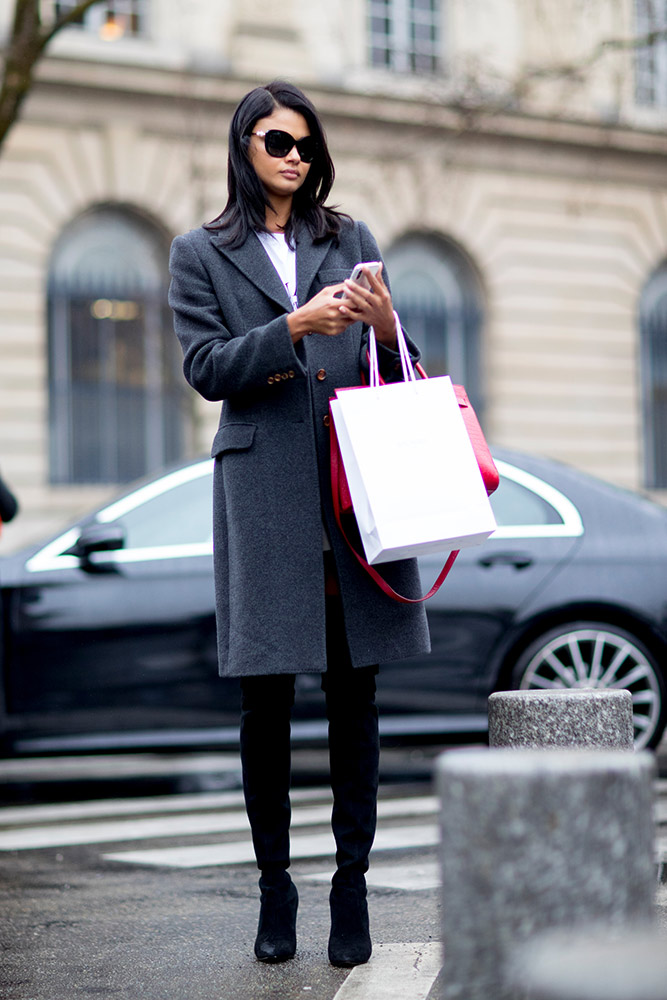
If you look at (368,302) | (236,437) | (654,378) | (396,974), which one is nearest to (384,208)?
(654,378)

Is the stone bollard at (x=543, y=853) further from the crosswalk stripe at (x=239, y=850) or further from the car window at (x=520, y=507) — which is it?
the car window at (x=520, y=507)

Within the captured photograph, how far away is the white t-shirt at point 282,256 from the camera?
3.76 metres

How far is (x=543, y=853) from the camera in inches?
78.0

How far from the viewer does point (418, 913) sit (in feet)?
13.8

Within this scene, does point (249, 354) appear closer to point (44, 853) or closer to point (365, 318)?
point (365, 318)

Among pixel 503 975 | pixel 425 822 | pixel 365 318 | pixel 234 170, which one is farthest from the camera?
pixel 425 822

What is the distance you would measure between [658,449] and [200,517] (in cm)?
1509

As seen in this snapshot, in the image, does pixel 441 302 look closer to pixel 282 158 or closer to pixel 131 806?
pixel 131 806

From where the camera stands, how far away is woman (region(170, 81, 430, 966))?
3541mm

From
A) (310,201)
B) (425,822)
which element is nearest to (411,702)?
(425,822)

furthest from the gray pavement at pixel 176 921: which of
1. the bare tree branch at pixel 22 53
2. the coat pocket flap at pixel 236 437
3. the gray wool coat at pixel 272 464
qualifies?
the bare tree branch at pixel 22 53

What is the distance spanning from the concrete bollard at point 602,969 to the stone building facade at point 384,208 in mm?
12977

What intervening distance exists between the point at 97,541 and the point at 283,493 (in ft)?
11.7

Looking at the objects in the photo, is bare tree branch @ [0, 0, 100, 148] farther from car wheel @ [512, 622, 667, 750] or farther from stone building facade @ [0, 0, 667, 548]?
car wheel @ [512, 622, 667, 750]
